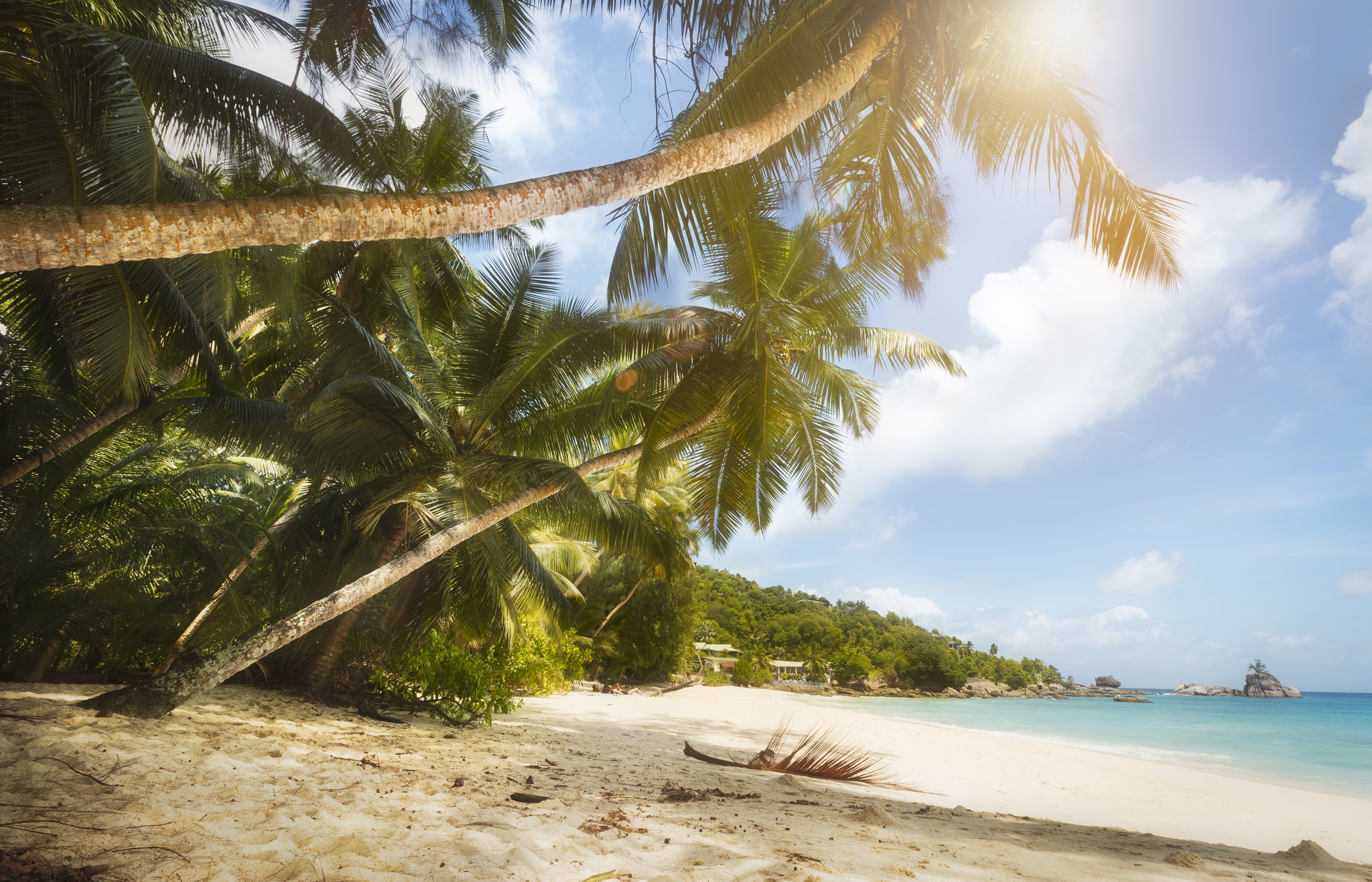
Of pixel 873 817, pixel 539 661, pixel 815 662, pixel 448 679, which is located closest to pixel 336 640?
pixel 448 679

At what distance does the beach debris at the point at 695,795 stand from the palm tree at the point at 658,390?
10.4ft

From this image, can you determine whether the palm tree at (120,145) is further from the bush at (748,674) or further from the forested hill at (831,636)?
the forested hill at (831,636)

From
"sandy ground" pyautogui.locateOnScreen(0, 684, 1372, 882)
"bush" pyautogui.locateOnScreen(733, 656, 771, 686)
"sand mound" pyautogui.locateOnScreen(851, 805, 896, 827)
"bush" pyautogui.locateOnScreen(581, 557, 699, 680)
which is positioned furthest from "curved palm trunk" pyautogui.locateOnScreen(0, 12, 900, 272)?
"bush" pyautogui.locateOnScreen(733, 656, 771, 686)

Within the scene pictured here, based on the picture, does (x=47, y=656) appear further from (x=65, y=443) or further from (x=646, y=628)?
(x=646, y=628)

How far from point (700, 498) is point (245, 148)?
6.37m

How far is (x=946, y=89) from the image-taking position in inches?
219

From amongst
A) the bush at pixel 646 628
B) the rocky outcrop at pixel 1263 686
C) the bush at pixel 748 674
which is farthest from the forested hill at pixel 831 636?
the rocky outcrop at pixel 1263 686

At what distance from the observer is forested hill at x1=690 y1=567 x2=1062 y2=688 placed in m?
36.4

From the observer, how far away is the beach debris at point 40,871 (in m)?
2.07

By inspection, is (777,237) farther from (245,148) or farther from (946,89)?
(245,148)

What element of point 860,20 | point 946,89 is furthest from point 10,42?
point 946,89

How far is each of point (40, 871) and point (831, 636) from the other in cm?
3901

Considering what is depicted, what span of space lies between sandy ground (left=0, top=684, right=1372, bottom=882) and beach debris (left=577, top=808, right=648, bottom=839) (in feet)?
0.06

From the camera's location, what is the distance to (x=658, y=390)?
8945 millimetres
